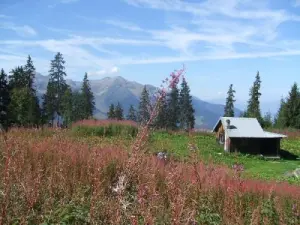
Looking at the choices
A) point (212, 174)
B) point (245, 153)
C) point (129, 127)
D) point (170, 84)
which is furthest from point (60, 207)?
point (245, 153)

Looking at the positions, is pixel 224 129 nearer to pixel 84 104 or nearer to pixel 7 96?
pixel 7 96

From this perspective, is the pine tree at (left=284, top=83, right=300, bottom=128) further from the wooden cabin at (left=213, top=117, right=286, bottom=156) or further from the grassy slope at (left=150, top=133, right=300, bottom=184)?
the wooden cabin at (left=213, top=117, right=286, bottom=156)

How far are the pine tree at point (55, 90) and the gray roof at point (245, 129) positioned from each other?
46.3 metres

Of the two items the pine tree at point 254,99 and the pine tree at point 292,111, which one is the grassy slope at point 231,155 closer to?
the pine tree at point 292,111

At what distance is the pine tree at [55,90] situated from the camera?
74500mm

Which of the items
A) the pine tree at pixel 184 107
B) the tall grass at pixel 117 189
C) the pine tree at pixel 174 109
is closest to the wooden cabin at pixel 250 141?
the tall grass at pixel 117 189

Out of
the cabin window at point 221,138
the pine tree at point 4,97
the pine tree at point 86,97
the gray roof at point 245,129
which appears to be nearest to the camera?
the gray roof at point 245,129

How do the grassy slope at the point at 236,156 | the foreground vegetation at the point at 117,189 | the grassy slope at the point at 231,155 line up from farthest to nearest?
the grassy slope at the point at 236,156, the grassy slope at the point at 231,155, the foreground vegetation at the point at 117,189

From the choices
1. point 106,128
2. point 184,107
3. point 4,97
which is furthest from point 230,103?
point 106,128

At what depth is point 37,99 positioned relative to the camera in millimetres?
66438

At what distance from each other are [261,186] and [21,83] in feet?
199

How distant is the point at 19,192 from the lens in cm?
415

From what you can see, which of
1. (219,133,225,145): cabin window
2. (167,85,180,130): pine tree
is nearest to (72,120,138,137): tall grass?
(219,133,225,145): cabin window

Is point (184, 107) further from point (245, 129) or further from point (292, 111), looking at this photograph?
point (245, 129)
